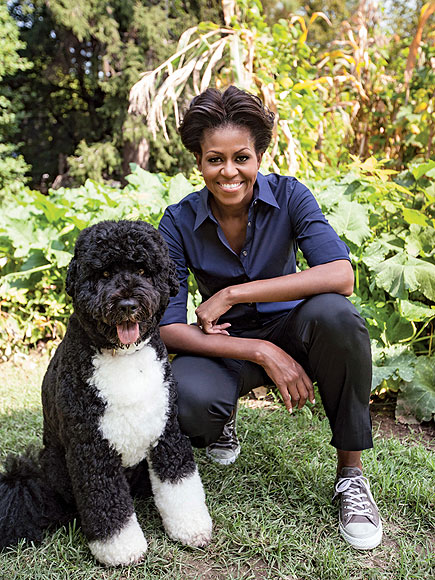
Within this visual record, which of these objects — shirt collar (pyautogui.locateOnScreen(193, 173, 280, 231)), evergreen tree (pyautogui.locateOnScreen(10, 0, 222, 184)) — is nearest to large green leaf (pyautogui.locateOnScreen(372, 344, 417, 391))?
shirt collar (pyautogui.locateOnScreen(193, 173, 280, 231))

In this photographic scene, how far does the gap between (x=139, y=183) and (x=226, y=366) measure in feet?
7.94

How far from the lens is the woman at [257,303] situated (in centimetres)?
193

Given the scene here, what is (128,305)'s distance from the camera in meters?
1.56

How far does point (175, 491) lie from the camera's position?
6.16 feet

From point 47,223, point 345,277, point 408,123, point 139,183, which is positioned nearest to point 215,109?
point 345,277

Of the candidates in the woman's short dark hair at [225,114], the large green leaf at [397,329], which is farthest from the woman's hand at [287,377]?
the large green leaf at [397,329]

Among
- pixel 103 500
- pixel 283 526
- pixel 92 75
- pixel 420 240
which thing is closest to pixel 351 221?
pixel 420 240

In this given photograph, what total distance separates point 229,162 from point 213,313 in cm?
63

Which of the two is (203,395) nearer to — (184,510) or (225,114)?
(184,510)

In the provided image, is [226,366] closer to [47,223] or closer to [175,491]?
[175,491]

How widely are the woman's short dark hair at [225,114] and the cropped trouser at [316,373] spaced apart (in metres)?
0.77

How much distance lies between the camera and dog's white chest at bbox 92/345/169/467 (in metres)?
1.71

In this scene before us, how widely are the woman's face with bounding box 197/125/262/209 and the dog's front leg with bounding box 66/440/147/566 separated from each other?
1.11 metres

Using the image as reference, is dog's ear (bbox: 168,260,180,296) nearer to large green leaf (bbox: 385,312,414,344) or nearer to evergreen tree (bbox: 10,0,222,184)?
large green leaf (bbox: 385,312,414,344)
